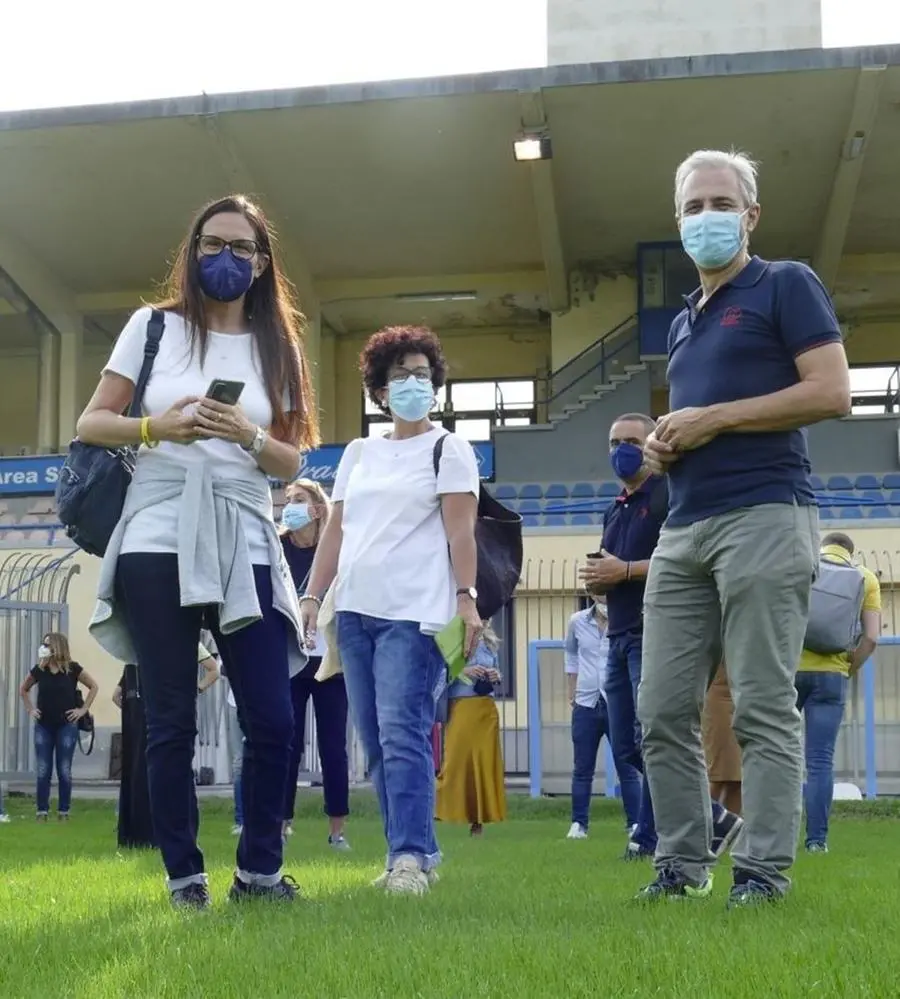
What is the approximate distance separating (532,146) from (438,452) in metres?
17.2

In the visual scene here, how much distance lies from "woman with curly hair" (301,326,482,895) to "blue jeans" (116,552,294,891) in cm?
63

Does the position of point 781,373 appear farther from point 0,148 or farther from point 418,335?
point 0,148

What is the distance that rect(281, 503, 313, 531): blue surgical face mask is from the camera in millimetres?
7531

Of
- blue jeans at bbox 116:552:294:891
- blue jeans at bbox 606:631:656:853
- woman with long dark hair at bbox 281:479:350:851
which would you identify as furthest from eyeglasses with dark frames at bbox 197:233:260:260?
woman with long dark hair at bbox 281:479:350:851

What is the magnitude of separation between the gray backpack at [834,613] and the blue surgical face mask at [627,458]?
159 centimetres

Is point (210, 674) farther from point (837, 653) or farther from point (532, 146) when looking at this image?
point (532, 146)

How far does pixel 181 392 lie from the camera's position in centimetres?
407

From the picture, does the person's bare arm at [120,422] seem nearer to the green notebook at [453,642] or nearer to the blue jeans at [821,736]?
the green notebook at [453,642]

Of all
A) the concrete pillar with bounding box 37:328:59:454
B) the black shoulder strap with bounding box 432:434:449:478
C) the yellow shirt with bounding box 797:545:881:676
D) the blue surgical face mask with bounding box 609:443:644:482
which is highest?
the concrete pillar with bounding box 37:328:59:454

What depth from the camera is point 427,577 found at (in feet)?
15.8

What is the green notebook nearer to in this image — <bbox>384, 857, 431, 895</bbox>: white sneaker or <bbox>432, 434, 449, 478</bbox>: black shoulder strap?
<bbox>432, 434, 449, 478</bbox>: black shoulder strap

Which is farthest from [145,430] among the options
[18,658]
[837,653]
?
[18,658]

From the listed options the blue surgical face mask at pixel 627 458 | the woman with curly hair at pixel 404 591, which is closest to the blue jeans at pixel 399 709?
the woman with curly hair at pixel 404 591

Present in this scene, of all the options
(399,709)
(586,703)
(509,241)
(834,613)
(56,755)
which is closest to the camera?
(399,709)
